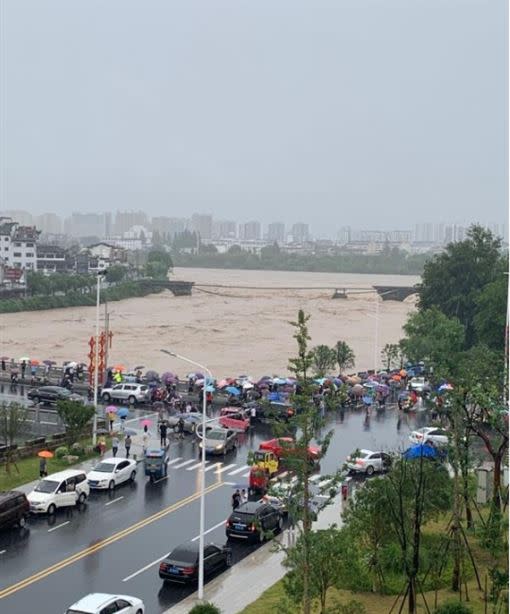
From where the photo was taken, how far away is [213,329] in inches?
2512

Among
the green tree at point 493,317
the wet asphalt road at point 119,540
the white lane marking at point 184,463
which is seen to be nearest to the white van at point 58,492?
the wet asphalt road at point 119,540

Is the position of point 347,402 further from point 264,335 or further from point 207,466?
point 264,335

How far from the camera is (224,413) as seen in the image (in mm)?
28594

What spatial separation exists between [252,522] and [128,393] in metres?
15.4

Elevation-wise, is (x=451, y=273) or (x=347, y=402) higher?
(x=451, y=273)

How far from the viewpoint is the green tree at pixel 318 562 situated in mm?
10938

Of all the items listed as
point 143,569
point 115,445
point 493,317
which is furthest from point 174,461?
Answer: point 493,317

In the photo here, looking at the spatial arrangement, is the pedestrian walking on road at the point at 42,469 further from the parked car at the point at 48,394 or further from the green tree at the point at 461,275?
the green tree at the point at 461,275

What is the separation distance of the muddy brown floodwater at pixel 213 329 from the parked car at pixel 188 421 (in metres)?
15.3

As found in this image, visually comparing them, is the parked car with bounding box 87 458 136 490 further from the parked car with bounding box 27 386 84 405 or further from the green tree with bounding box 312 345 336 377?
the green tree with bounding box 312 345 336 377

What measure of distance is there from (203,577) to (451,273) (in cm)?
3589

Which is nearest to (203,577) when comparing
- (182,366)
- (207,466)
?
(207,466)

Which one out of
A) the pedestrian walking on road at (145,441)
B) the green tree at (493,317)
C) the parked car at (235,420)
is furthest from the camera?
the green tree at (493,317)

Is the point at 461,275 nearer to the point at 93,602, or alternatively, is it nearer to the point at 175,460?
the point at 175,460
